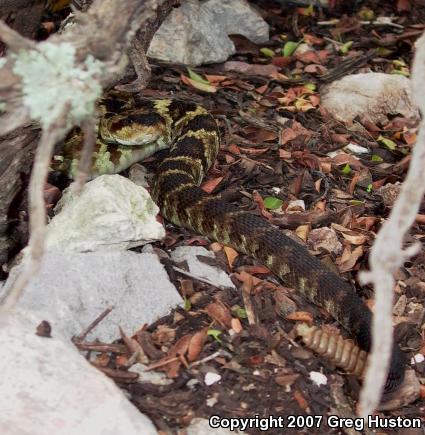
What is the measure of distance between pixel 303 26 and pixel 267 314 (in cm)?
442

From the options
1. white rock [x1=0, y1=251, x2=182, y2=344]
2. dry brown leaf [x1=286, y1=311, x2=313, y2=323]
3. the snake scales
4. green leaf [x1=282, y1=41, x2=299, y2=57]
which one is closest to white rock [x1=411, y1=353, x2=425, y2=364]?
the snake scales

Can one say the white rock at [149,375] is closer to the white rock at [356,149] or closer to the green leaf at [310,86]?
the white rock at [356,149]

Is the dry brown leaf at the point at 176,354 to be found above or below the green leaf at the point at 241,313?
above

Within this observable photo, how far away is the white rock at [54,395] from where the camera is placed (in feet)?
10.2

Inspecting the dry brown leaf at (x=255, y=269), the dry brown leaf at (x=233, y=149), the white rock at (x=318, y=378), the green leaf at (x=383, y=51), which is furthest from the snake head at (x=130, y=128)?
the white rock at (x=318, y=378)

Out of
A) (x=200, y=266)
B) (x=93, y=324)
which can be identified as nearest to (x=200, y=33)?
(x=200, y=266)

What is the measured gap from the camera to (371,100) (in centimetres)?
650

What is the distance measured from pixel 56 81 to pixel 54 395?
1219mm

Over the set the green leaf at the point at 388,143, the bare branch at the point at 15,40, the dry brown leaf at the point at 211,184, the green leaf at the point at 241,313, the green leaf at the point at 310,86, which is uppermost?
the bare branch at the point at 15,40

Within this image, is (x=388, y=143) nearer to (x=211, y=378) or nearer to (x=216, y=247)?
(x=216, y=247)

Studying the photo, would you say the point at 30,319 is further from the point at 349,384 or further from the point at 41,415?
the point at 349,384

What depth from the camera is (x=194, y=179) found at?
5582 millimetres

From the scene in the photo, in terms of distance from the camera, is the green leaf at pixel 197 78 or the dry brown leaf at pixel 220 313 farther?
the green leaf at pixel 197 78

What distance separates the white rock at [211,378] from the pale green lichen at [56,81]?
144 cm
